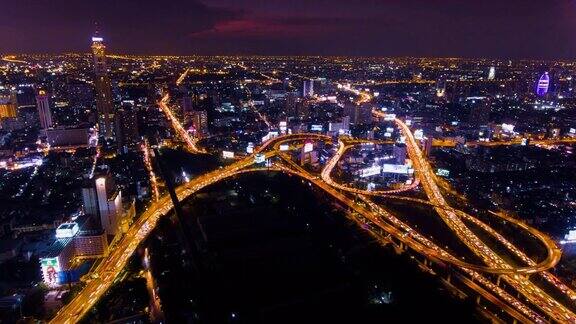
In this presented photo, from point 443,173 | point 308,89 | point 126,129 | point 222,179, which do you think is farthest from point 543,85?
point 126,129

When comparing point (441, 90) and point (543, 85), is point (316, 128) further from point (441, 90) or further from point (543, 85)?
point (543, 85)

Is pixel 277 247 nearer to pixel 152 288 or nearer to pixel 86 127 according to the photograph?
pixel 152 288

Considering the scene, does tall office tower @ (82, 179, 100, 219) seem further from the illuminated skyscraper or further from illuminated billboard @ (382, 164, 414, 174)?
the illuminated skyscraper

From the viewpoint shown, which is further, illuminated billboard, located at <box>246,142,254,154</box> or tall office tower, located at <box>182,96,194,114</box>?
tall office tower, located at <box>182,96,194,114</box>

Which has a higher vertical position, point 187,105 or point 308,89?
point 308,89

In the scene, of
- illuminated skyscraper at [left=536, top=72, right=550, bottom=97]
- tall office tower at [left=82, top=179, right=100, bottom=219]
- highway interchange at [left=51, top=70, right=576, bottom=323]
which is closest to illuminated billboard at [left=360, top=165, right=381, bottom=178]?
highway interchange at [left=51, top=70, right=576, bottom=323]

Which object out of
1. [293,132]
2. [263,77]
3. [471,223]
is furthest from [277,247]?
[263,77]

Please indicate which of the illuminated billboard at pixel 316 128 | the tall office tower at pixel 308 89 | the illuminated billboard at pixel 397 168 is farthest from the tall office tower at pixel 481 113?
the tall office tower at pixel 308 89
